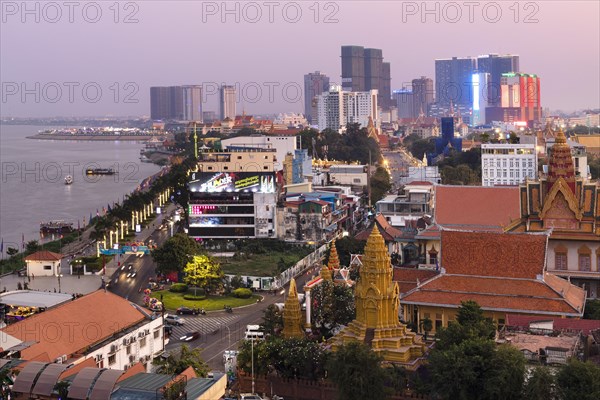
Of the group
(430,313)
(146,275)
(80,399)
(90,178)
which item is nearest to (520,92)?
(90,178)

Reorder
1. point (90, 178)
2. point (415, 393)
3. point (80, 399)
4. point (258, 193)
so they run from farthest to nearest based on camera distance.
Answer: point (90, 178), point (258, 193), point (415, 393), point (80, 399)

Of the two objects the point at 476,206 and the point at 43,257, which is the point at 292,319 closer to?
the point at 476,206

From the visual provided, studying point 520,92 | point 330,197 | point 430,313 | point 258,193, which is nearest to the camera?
point 430,313

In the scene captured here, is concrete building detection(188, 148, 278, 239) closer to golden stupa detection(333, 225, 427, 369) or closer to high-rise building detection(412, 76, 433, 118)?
golden stupa detection(333, 225, 427, 369)

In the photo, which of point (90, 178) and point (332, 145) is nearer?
point (332, 145)

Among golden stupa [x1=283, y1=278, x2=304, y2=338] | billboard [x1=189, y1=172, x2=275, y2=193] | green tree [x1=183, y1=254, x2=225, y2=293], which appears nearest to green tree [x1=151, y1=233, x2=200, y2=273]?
green tree [x1=183, y1=254, x2=225, y2=293]

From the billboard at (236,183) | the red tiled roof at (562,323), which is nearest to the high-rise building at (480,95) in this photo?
the billboard at (236,183)

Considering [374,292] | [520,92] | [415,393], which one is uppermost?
[520,92]

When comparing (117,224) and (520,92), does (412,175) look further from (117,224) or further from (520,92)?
(520,92)

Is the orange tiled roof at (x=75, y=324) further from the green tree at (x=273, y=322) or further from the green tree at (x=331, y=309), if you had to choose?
the green tree at (x=331, y=309)
